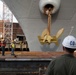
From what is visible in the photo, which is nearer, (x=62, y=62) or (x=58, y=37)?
(x=62, y=62)

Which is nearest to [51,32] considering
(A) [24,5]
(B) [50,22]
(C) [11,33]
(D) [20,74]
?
(B) [50,22]

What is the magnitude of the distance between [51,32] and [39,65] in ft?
10.1

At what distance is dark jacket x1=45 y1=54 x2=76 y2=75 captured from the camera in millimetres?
2645

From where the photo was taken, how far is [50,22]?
1355cm

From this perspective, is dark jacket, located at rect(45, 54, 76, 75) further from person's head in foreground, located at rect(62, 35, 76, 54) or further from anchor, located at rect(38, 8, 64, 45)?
anchor, located at rect(38, 8, 64, 45)

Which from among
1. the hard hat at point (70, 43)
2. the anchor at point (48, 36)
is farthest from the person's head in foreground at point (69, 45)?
the anchor at point (48, 36)

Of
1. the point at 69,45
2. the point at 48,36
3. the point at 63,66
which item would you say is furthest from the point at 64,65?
the point at 48,36

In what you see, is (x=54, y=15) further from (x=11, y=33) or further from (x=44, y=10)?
(x=11, y=33)

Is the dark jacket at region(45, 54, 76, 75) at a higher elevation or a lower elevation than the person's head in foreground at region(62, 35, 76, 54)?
lower

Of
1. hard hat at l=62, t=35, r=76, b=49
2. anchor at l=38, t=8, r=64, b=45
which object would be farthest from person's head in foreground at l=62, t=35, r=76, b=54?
anchor at l=38, t=8, r=64, b=45

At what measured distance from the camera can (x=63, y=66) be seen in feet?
8.72

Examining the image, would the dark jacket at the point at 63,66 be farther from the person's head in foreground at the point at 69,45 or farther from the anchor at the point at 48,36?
the anchor at the point at 48,36

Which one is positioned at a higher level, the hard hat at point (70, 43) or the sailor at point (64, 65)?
the hard hat at point (70, 43)

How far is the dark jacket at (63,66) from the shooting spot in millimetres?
2645
